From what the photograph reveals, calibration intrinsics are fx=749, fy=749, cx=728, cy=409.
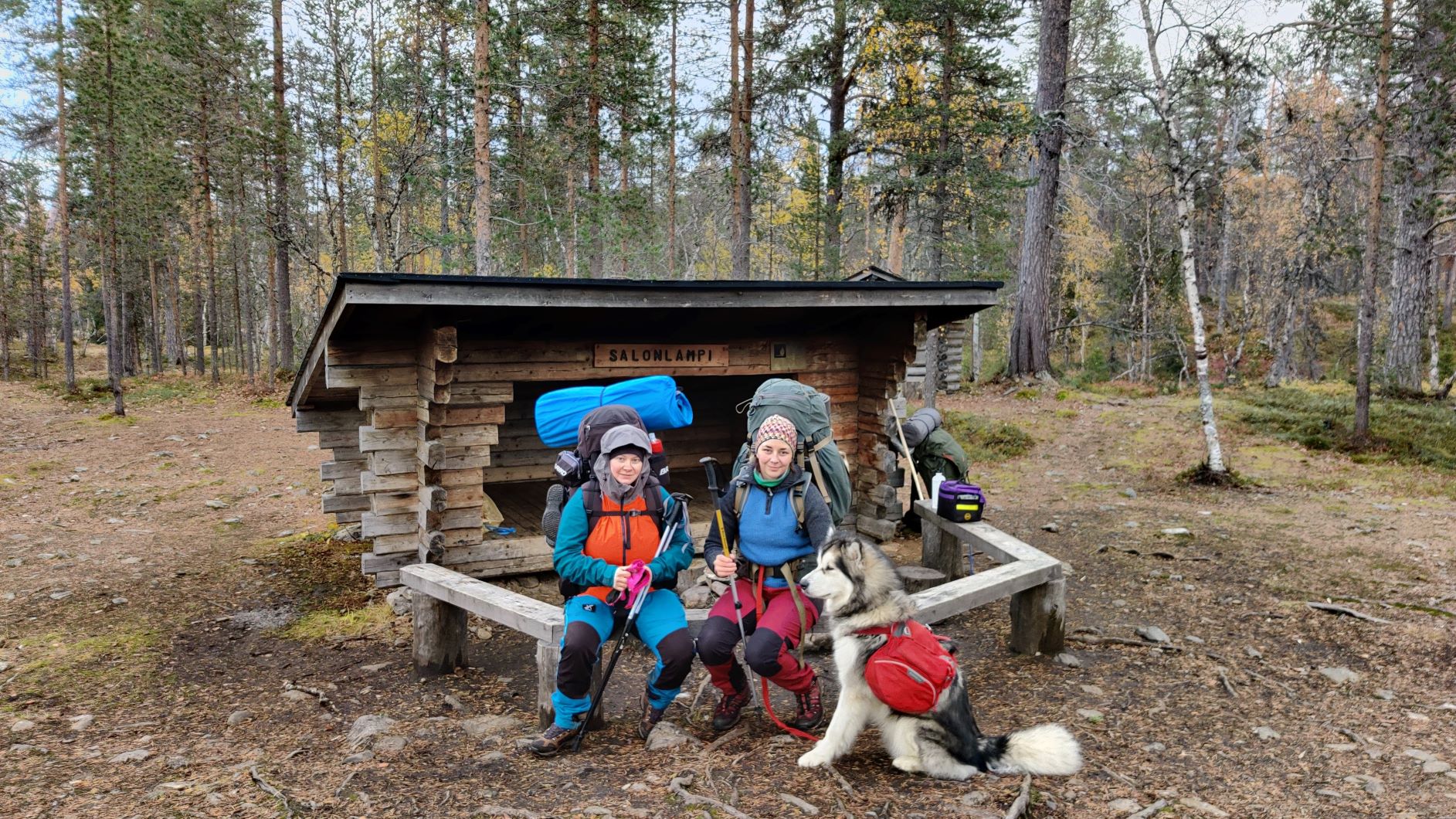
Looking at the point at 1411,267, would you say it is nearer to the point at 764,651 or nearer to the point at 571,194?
the point at 764,651

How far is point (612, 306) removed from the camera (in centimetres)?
618

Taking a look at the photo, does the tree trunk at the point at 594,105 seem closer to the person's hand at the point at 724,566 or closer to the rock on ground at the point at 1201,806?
the person's hand at the point at 724,566

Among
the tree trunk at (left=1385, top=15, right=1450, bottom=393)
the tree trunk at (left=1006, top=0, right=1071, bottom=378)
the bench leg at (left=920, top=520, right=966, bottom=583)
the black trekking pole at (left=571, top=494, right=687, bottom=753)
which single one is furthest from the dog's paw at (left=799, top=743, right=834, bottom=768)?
the tree trunk at (left=1006, top=0, right=1071, bottom=378)

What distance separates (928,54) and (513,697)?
1779 cm

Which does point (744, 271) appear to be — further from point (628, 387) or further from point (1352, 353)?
point (1352, 353)

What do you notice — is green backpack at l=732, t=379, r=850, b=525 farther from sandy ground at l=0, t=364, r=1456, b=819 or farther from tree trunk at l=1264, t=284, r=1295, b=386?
tree trunk at l=1264, t=284, r=1295, b=386

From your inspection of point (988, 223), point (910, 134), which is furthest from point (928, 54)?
point (988, 223)

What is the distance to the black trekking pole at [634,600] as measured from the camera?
4.04 meters

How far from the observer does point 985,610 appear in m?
6.74

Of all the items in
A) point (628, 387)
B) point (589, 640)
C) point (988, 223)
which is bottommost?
point (589, 640)

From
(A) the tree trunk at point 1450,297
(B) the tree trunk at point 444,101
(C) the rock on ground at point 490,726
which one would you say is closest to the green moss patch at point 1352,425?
(C) the rock on ground at point 490,726

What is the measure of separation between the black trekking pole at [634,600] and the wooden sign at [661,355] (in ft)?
10.3

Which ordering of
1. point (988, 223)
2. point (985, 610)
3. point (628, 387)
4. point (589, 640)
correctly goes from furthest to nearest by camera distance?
point (988, 223) < point (985, 610) < point (628, 387) < point (589, 640)

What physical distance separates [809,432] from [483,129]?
449 inches
